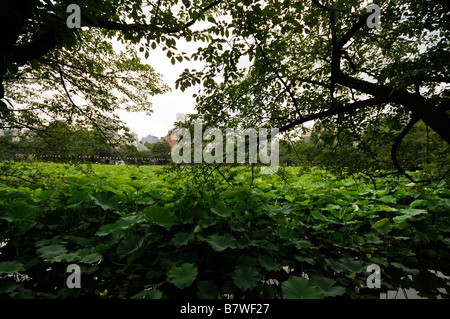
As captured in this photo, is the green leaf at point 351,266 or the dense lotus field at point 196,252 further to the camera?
the green leaf at point 351,266

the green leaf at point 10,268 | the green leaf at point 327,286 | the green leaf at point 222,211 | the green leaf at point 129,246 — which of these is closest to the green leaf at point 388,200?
the green leaf at point 327,286

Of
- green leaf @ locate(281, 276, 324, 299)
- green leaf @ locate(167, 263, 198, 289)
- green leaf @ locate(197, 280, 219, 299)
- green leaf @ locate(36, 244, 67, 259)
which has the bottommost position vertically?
green leaf @ locate(197, 280, 219, 299)

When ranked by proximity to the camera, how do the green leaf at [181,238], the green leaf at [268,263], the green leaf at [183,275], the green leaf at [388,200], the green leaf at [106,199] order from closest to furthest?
the green leaf at [183,275], the green leaf at [268,263], the green leaf at [181,238], the green leaf at [106,199], the green leaf at [388,200]

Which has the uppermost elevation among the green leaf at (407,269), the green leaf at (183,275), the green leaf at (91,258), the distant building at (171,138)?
the distant building at (171,138)

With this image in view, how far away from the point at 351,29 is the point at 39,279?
474 centimetres

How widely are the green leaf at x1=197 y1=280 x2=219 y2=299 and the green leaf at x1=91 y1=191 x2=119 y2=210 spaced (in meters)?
1.44

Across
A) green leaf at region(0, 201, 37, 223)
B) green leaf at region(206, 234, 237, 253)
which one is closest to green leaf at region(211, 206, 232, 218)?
green leaf at region(206, 234, 237, 253)

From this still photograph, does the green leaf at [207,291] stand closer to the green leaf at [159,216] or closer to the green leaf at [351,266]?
the green leaf at [159,216]

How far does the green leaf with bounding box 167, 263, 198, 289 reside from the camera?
150cm

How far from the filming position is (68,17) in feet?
4.95

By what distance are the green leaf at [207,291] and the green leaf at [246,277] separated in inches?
7.0

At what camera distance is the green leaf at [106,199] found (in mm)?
2357

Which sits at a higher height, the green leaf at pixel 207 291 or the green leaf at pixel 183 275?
the green leaf at pixel 183 275

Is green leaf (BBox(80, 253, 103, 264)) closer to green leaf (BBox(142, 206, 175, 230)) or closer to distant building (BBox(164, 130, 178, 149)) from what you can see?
green leaf (BBox(142, 206, 175, 230))
